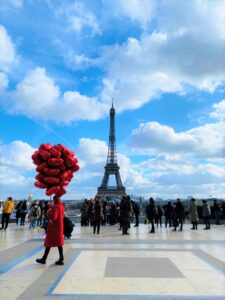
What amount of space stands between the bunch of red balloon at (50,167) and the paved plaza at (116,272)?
22.2 feet

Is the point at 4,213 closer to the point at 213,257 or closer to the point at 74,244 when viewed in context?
the point at 74,244

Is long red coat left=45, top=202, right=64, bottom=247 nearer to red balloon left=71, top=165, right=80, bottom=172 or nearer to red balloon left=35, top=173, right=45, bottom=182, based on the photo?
red balloon left=35, top=173, right=45, bottom=182

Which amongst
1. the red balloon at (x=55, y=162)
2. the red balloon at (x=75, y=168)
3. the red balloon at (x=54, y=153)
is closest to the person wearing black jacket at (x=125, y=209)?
the red balloon at (x=55, y=162)

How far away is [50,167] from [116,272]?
11.8 meters

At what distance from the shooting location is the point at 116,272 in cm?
820

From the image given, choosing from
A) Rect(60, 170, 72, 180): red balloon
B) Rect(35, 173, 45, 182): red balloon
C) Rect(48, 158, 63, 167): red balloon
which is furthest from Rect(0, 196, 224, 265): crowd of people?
Rect(48, 158, 63, 167): red balloon

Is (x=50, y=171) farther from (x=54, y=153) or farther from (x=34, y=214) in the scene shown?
(x=34, y=214)

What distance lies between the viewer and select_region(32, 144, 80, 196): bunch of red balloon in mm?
19266

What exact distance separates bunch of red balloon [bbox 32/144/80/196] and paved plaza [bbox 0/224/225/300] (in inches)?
266

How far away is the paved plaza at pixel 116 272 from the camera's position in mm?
6472

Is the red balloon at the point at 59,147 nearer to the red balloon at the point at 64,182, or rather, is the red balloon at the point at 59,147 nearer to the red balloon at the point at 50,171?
the red balloon at the point at 50,171

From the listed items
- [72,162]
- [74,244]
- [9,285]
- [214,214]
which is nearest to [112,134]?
[214,214]

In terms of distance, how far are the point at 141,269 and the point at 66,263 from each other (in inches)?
76.8

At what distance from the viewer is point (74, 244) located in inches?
518
